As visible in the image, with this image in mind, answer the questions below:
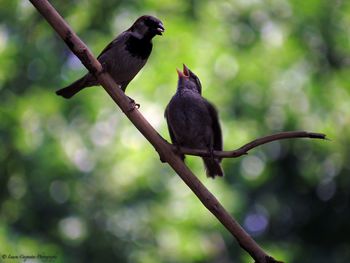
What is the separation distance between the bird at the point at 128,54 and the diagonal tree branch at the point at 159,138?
1406 millimetres

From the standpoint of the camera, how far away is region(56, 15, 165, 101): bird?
3.62 metres

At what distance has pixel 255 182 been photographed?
266 inches

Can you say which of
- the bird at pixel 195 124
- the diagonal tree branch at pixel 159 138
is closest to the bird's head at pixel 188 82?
the bird at pixel 195 124

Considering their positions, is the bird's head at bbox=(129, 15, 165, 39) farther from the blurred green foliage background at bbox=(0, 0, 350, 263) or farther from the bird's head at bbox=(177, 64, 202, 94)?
the blurred green foliage background at bbox=(0, 0, 350, 263)

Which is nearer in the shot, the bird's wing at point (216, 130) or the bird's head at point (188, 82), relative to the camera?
the bird's wing at point (216, 130)

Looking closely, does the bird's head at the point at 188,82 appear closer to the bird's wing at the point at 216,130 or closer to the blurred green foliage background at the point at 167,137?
the bird's wing at the point at 216,130

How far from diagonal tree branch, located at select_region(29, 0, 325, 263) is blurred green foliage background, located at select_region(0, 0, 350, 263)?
289 cm

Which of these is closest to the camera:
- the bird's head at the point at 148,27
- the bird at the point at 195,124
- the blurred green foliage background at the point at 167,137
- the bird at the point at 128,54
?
the bird at the point at 195,124

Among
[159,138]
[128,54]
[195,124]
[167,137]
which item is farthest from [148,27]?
[167,137]

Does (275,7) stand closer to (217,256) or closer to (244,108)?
(244,108)

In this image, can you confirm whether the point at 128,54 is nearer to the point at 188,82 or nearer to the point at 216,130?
the point at 188,82

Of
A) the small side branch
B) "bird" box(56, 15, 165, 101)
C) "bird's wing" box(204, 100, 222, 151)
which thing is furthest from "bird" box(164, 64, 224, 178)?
the small side branch

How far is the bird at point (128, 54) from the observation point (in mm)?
3617

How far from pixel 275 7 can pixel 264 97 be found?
147 cm
